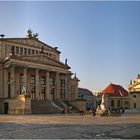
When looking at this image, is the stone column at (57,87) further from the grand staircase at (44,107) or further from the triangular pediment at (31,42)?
the grand staircase at (44,107)

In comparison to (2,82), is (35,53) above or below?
above

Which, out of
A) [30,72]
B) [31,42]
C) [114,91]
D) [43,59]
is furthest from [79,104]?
[114,91]

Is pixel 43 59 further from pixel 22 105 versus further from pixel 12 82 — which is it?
pixel 22 105

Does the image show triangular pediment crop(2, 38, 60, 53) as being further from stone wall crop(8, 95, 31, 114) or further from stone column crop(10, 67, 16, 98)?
stone wall crop(8, 95, 31, 114)

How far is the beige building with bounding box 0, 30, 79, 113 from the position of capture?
6662 cm

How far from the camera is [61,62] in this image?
259 ft

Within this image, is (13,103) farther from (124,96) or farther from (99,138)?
(124,96)

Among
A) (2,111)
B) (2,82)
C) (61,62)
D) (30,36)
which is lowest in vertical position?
(2,111)

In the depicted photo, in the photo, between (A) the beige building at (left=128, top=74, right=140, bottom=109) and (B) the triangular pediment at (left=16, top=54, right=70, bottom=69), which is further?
(A) the beige building at (left=128, top=74, right=140, bottom=109)

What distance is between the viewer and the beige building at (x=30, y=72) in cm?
→ 6662

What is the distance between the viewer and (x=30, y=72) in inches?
2862

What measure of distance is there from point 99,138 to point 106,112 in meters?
33.8

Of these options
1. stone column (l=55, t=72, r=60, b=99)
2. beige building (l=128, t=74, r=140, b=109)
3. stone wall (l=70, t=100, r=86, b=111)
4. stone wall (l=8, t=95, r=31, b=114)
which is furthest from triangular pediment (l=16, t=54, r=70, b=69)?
beige building (l=128, t=74, r=140, b=109)

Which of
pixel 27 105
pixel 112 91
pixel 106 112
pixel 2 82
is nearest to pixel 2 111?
pixel 2 82
